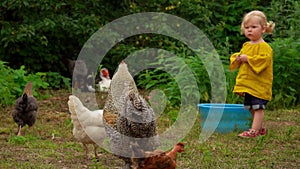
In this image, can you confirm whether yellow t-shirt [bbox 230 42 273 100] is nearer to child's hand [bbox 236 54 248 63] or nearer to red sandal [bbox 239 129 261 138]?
child's hand [bbox 236 54 248 63]

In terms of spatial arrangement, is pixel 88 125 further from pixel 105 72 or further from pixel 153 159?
pixel 105 72

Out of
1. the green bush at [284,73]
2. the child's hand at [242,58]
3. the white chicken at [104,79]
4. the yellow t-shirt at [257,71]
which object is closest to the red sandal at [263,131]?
the yellow t-shirt at [257,71]

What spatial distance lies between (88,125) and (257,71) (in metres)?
2.40

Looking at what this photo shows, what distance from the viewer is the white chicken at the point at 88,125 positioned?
20.8 feet

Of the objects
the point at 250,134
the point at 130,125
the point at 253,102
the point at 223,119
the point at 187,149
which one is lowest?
the point at 187,149

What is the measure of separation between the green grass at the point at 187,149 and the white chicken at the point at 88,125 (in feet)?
0.71

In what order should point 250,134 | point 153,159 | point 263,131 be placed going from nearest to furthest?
1. point 153,159
2. point 250,134
3. point 263,131

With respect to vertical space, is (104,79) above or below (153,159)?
above

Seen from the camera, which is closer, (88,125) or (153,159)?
(153,159)

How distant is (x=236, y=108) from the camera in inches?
319

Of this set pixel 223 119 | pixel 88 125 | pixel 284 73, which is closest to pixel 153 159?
pixel 88 125

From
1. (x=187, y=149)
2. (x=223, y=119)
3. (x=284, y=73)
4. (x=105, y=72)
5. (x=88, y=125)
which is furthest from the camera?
(x=105, y=72)

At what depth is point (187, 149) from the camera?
22.8 ft

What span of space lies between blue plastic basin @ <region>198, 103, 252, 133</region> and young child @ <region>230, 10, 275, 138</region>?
29cm
